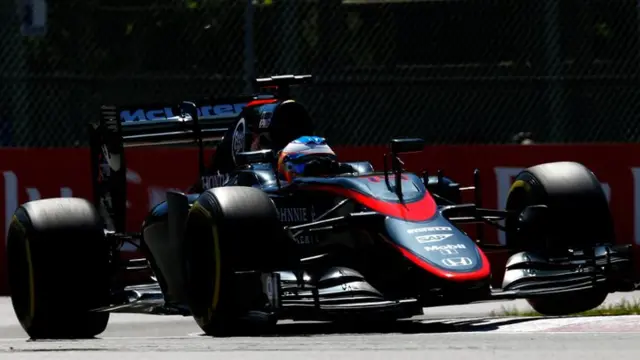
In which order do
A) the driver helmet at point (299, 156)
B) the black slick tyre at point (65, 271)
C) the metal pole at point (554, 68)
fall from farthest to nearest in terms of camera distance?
the metal pole at point (554, 68)
the driver helmet at point (299, 156)
the black slick tyre at point (65, 271)

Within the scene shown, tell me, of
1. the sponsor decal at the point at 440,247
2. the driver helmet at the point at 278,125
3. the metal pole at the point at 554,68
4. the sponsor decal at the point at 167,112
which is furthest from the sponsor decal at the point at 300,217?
the metal pole at the point at 554,68

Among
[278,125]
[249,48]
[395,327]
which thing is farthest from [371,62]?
[395,327]

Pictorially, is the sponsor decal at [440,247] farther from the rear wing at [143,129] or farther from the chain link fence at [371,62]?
the chain link fence at [371,62]

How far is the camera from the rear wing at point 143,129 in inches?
419

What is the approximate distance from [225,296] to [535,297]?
178 centimetres

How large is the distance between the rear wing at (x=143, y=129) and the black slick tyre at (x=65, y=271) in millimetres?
867

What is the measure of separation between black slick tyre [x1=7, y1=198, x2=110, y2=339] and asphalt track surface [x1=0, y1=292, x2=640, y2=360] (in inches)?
15.0

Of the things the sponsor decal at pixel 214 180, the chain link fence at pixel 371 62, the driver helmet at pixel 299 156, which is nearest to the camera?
the driver helmet at pixel 299 156

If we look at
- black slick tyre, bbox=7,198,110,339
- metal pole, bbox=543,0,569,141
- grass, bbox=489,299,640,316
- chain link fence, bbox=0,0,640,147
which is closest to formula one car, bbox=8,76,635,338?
black slick tyre, bbox=7,198,110,339

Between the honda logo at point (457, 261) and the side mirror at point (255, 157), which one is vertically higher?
the side mirror at point (255, 157)

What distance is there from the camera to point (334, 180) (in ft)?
31.6

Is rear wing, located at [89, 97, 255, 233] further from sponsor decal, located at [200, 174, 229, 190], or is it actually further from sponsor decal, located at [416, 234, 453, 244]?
sponsor decal, located at [416, 234, 453, 244]

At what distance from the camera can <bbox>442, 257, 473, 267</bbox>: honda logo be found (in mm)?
8805

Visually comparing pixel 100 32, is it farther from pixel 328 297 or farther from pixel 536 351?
pixel 536 351
